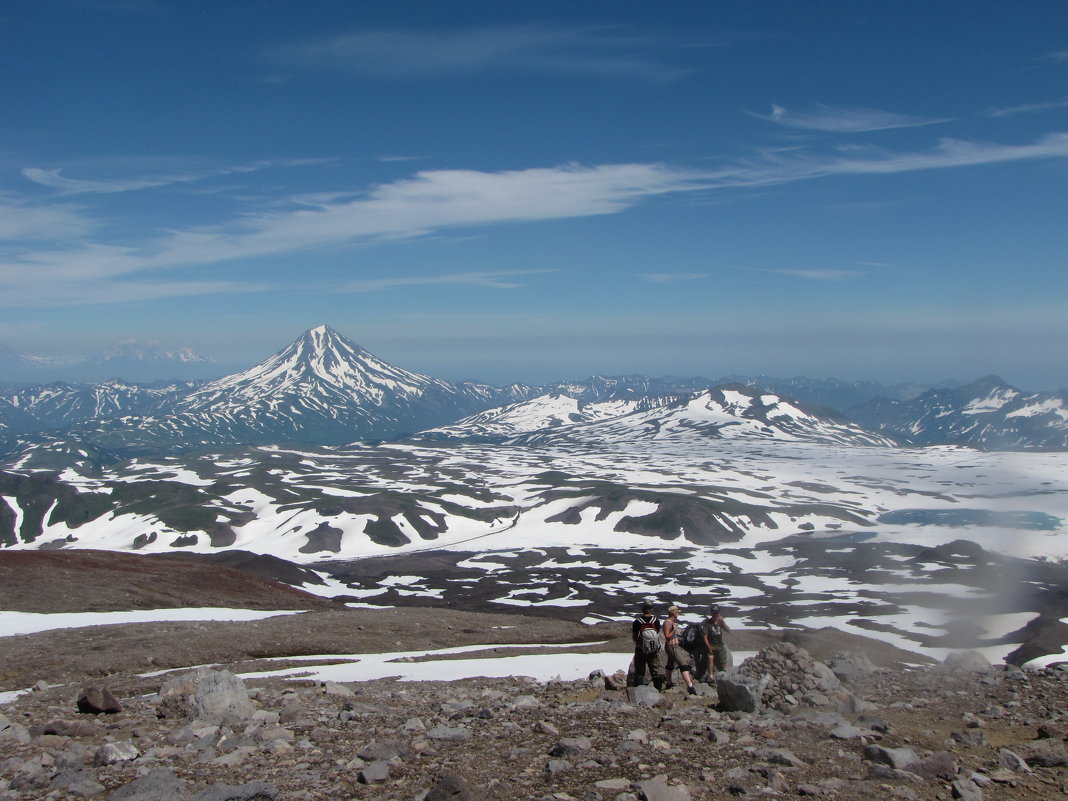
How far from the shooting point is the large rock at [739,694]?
52.4ft

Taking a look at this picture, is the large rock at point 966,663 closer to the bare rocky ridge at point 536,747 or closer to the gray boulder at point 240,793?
the bare rocky ridge at point 536,747

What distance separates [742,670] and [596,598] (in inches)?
3728

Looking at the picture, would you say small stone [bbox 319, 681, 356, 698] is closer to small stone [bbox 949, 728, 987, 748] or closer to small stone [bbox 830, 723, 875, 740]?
small stone [bbox 830, 723, 875, 740]

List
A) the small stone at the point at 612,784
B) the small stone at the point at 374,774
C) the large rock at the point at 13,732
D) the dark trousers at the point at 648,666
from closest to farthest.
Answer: the small stone at the point at 612,784 < the small stone at the point at 374,774 < the large rock at the point at 13,732 < the dark trousers at the point at 648,666

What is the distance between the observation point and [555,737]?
1355 cm

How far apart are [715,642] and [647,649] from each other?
3.89 metres

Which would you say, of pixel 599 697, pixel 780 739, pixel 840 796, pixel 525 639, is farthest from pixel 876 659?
pixel 840 796

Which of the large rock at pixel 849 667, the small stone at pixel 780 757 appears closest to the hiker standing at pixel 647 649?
the large rock at pixel 849 667

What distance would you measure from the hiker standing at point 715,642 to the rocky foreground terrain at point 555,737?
6.16 feet

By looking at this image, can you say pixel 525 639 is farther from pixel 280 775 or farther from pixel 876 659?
pixel 280 775

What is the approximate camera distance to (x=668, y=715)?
15.4 meters

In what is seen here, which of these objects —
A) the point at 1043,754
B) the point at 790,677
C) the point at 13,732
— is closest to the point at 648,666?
the point at 790,677

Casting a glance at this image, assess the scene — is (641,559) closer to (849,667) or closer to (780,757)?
(849,667)

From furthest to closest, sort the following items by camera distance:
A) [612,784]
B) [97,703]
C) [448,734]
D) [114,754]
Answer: [97,703]
[448,734]
[114,754]
[612,784]
